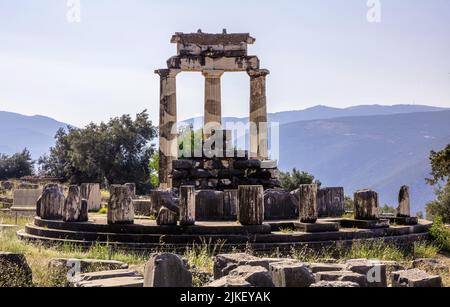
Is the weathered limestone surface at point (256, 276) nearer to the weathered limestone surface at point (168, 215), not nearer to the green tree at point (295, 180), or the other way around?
the weathered limestone surface at point (168, 215)

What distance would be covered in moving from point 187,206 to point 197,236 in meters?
0.99

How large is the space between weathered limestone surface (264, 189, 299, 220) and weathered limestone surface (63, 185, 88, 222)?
17.3ft

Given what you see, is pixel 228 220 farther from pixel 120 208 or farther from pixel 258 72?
pixel 258 72

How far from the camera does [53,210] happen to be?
18.7 m

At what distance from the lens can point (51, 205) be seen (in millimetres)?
18703

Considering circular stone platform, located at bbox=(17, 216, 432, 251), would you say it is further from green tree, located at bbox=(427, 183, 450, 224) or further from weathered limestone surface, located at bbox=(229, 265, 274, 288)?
green tree, located at bbox=(427, 183, 450, 224)

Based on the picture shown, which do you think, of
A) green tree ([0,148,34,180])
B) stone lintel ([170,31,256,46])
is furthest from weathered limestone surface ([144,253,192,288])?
green tree ([0,148,34,180])

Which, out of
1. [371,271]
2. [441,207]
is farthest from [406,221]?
[441,207]

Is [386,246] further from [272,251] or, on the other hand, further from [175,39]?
[175,39]

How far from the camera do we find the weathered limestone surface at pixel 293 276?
938 centimetres

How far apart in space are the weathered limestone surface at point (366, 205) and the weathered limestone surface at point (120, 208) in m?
6.29

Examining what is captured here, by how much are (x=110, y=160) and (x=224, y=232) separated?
34462mm

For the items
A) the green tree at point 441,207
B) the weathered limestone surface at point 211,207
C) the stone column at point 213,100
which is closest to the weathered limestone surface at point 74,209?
the weathered limestone surface at point 211,207
